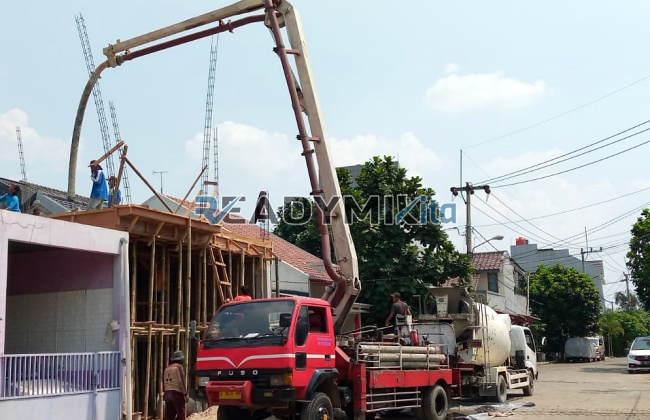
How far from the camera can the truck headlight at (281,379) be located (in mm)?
10812

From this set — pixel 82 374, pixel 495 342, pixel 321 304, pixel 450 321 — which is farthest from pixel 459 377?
pixel 82 374

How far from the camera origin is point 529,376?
21.5 meters

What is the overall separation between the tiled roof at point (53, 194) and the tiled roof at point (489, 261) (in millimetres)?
28043

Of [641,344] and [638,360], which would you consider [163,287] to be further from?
[641,344]

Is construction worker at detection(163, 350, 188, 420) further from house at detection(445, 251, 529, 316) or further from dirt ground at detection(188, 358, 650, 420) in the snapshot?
house at detection(445, 251, 529, 316)

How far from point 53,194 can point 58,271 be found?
32.1ft

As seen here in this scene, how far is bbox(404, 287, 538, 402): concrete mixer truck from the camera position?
17750 millimetres

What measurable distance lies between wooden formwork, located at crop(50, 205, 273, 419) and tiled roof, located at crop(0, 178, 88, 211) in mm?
5107

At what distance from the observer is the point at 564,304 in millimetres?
49938

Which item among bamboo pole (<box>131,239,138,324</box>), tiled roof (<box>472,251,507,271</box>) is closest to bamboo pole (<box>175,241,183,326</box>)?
bamboo pole (<box>131,239,138,324</box>)

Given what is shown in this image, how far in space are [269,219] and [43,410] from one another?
475 inches

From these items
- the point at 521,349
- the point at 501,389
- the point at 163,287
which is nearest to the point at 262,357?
the point at 163,287

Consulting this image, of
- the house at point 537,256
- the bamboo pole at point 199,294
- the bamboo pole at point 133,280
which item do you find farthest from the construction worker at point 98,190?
the house at point 537,256

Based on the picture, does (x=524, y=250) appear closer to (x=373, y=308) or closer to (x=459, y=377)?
(x=373, y=308)
